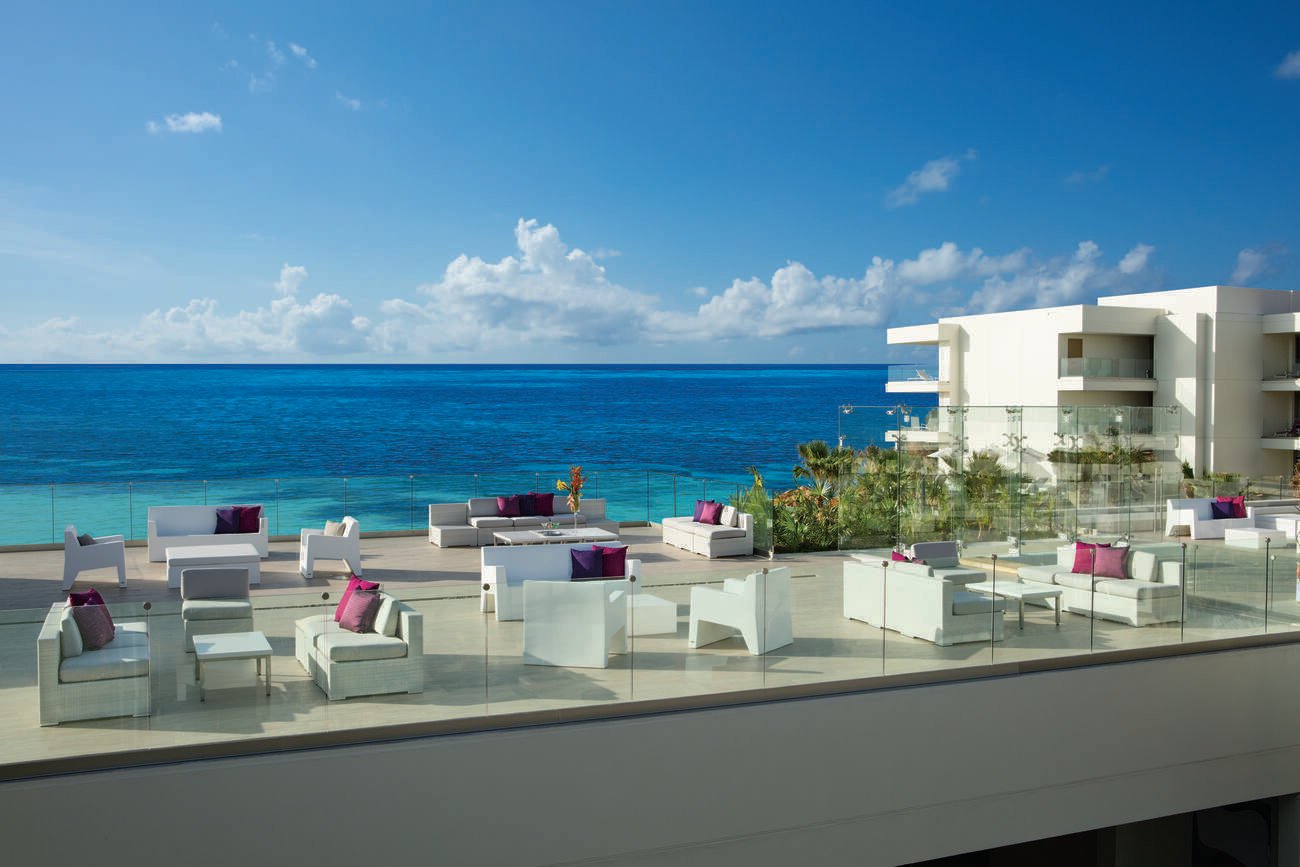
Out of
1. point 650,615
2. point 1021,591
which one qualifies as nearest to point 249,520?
point 650,615

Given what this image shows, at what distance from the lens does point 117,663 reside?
638 centimetres

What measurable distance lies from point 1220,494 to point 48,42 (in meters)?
56.9

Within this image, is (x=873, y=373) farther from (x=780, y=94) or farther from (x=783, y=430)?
(x=780, y=94)

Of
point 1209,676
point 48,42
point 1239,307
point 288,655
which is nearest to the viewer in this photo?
point 288,655

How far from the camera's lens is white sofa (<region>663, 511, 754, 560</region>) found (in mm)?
12977

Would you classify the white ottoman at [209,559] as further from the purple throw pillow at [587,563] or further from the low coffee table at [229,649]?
the low coffee table at [229,649]

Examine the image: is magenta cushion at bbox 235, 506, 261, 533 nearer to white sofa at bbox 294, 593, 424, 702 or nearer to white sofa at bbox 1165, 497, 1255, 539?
white sofa at bbox 294, 593, 424, 702

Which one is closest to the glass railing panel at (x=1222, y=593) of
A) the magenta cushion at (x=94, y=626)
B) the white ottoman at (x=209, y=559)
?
the magenta cushion at (x=94, y=626)

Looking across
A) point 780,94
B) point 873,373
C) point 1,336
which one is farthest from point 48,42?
point 873,373

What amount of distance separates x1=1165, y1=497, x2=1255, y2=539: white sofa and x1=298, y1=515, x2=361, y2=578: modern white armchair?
9925 millimetres

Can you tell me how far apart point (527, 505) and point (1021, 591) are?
733 centimetres

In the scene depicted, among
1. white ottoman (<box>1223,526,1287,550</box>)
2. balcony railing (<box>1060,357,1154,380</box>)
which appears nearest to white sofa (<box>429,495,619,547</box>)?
white ottoman (<box>1223,526,1287,550</box>)

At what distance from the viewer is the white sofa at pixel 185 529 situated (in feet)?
40.2

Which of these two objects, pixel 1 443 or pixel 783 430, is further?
pixel 783 430
